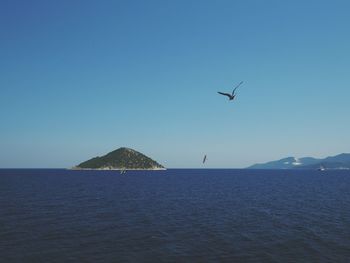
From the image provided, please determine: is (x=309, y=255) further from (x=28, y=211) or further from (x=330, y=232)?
(x=28, y=211)

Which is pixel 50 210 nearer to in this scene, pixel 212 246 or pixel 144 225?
pixel 144 225

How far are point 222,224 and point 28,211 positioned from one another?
3917cm

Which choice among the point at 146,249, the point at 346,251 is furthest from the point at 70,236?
the point at 346,251

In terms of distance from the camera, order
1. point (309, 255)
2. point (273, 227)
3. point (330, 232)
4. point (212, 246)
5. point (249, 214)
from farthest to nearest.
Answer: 1. point (249, 214)
2. point (273, 227)
3. point (330, 232)
4. point (212, 246)
5. point (309, 255)

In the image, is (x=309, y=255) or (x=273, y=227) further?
(x=273, y=227)

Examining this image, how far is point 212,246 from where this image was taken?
138 feet

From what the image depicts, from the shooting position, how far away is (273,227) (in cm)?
5409

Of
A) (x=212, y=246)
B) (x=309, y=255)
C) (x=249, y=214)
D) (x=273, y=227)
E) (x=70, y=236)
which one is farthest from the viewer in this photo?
(x=249, y=214)

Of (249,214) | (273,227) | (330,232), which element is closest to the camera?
(330,232)

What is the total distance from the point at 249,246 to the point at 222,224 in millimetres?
14545

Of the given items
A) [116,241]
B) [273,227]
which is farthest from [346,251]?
[116,241]

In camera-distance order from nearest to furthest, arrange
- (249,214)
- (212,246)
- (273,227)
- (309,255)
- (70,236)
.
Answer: (309,255), (212,246), (70,236), (273,227), (249,214)

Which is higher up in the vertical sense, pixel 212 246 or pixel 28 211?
pixel 28 211

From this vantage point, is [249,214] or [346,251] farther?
[249,214]
